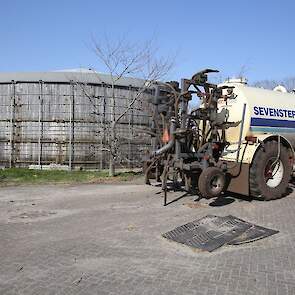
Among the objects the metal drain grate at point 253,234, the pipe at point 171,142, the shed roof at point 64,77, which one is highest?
the shed roof at point 64,77

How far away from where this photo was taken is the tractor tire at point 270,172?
360 inches

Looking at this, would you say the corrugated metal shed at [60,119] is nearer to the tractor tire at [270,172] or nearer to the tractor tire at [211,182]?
the tractor tire at [270,172]

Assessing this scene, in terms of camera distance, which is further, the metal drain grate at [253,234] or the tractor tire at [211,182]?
the tractor tire at [211,182]

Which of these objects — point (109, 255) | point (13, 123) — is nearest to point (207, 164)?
point (109, 255)

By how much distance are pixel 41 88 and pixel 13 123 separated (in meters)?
1.90

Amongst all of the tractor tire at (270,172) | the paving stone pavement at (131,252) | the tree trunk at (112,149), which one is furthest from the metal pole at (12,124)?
the tractor tire at (270,172)

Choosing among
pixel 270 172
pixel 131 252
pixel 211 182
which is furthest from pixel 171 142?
pixel 131 252

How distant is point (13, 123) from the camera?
17359 mm

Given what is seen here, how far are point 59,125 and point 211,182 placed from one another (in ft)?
32.7

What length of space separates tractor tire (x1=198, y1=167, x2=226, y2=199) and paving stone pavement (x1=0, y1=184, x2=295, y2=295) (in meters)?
0.38

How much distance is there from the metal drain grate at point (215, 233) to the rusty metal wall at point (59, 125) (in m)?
9.67

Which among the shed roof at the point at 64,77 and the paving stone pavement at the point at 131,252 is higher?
the shed roof at the point at 64,77

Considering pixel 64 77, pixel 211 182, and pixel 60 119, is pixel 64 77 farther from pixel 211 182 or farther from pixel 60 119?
pixel 211 182

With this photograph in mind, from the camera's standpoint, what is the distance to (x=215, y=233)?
671cm
